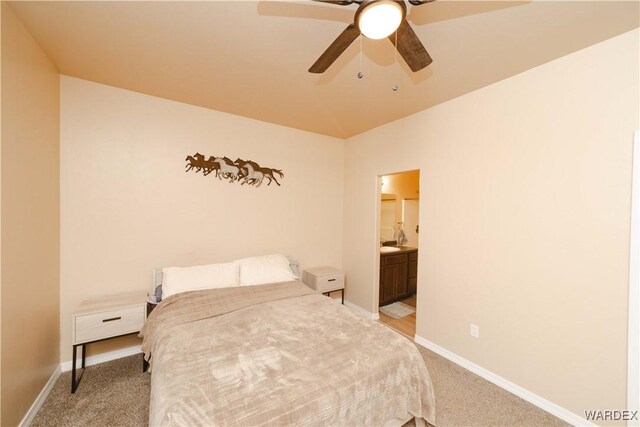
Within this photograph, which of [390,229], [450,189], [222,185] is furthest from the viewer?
[390,229]

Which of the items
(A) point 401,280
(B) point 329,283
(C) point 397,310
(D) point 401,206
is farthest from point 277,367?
(D) point 401,206

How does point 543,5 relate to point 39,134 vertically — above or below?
above

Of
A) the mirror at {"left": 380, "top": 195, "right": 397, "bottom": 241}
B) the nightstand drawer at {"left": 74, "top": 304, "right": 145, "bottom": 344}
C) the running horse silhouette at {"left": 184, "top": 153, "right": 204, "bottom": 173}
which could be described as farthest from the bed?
the mirror at {"left": 380, "top": 195, "right": 397, "bottom": 241}

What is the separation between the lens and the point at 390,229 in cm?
479

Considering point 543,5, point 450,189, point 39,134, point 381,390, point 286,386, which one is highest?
point 543,5

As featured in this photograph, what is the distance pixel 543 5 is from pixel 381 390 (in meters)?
2.40

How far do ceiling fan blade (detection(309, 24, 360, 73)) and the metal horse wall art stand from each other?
1.84 m

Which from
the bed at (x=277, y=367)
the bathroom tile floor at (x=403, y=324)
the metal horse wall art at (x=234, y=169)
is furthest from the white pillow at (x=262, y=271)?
the bathroom tile floor at (x=403, y=324)

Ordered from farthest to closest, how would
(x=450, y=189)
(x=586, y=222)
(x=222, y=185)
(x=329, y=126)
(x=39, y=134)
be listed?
(x=329, y=126)
(x=222, y=185)
(x=450, y=189)
(x=39, y=134)
(x=586, y=222)

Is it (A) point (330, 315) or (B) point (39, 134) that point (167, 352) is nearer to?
(A) point (330, 315)

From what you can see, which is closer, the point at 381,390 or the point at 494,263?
the point at 381,390

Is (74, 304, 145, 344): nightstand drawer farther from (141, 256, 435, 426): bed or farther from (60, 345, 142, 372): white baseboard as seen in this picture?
(60, 345, 142, 372): white baseboard

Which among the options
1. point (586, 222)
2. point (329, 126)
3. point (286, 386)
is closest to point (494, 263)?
point (586, 222)
